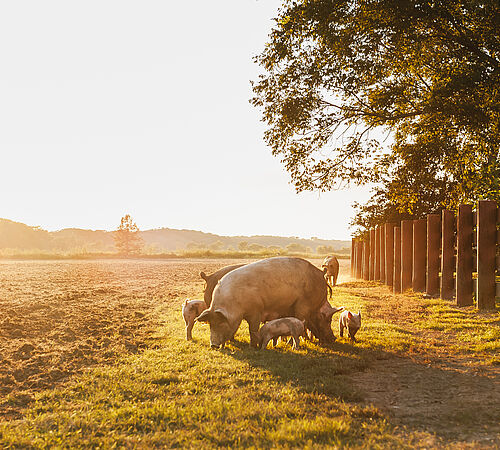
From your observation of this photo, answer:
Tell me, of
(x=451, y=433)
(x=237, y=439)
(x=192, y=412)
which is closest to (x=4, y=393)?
(x=192, y=412)

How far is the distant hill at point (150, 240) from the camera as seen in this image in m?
111

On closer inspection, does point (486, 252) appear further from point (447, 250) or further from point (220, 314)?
point (220, 314)

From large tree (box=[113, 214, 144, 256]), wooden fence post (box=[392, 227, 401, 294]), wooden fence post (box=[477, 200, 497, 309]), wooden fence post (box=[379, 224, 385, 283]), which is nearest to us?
wooden fence post (box=[477, 200, 497, 309])

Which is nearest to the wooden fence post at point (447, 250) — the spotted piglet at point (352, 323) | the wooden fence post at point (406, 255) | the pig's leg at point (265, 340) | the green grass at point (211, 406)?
the wooden fence post at point (406, 255)

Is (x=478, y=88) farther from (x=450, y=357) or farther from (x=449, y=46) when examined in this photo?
(x=450, y=357)

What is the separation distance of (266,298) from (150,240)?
533 ft

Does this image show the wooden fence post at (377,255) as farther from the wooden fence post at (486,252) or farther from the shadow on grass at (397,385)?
the shadow on grass at (397,385)

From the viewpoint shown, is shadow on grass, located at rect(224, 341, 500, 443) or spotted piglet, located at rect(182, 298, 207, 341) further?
spotted piglet, located at rect(182, 298, 207, 341)

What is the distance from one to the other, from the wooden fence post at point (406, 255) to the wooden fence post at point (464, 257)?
4.29 meters

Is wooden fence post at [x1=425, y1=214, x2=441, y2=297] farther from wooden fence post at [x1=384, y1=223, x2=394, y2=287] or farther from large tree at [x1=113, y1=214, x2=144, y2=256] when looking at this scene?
large tree at [x1=113, y1=214, x2=144, y2=256]

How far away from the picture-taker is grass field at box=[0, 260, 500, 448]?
4.45 metres

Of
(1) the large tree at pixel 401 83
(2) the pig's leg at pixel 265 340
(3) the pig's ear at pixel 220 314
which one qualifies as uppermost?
(1) the large tree at pixel 401 83

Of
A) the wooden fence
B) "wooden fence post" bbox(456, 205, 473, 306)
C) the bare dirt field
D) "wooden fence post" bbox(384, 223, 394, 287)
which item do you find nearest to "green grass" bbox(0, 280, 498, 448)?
the bare dirt field

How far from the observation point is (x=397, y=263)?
17.1 metres
